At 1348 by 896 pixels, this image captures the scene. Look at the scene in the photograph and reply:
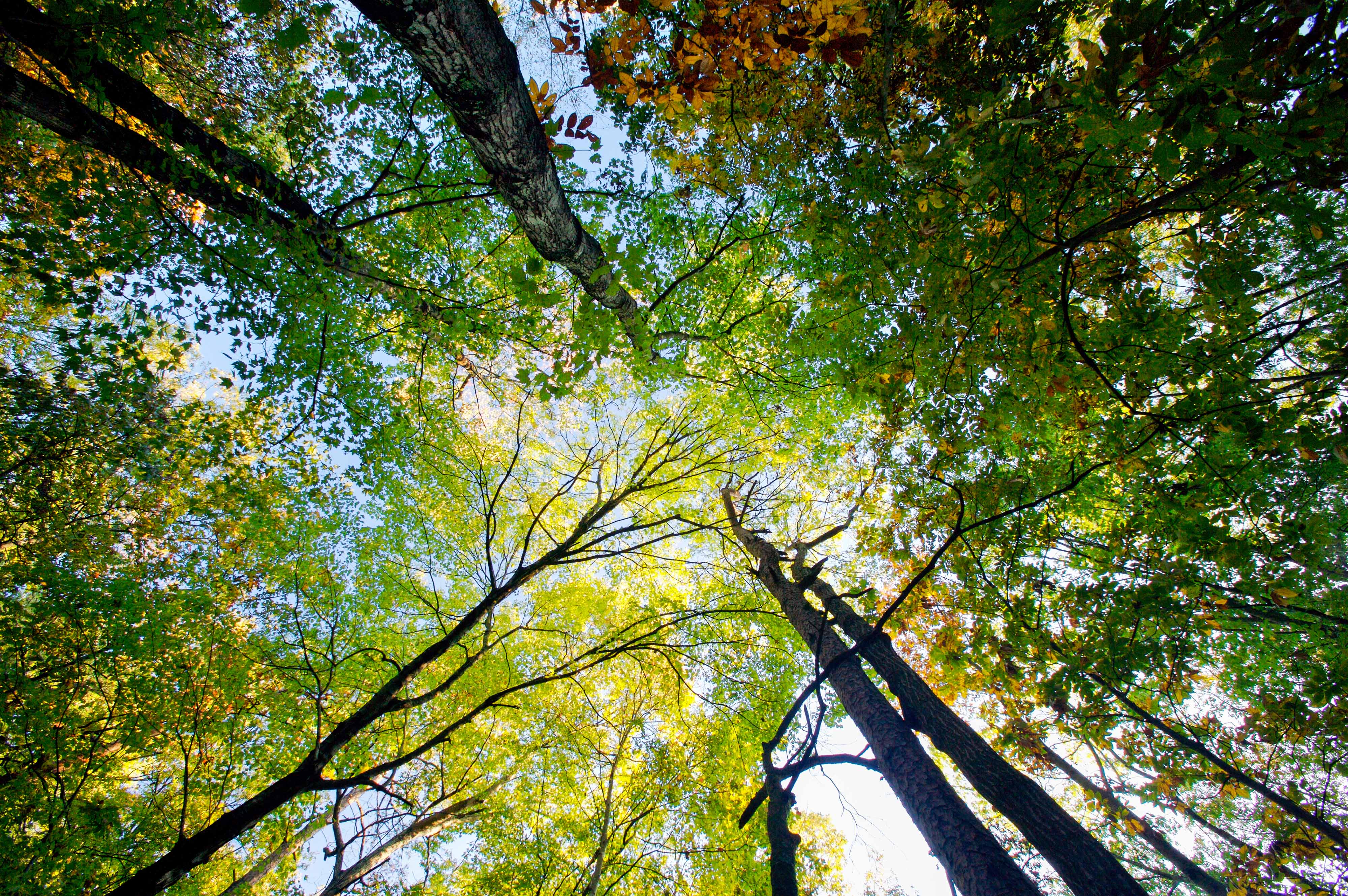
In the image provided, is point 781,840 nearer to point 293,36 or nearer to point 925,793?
point 925,793

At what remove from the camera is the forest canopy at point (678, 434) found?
2.57 m

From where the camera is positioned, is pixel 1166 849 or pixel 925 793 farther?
pixel 1166 849

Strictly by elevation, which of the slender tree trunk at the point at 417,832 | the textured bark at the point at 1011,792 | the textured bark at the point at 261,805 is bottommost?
the textured bark at the point at 1011,792

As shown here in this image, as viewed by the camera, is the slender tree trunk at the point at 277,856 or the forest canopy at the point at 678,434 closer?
the forest canopy at the point at 678,434

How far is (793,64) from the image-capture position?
14.0ft

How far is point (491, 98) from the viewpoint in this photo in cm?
325

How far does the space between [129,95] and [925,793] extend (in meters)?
8.35

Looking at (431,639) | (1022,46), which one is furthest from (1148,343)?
(431,639)

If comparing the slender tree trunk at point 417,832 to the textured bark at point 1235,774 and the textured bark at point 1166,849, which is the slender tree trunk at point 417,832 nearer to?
the textured bark at point 1235,774

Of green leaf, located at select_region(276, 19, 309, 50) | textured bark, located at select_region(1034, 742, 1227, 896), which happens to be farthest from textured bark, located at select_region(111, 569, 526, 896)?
textured bark, located at select_region(1034, 742, 1227, 896)

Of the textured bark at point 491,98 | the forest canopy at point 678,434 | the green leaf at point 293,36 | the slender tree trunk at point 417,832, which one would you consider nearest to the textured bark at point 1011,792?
Answer: the forest canopy at point 678,434

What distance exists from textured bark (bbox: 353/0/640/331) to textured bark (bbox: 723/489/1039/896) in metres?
3.63

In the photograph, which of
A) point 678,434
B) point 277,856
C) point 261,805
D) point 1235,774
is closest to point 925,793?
point 1235,774

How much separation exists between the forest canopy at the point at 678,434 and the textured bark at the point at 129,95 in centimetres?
5
